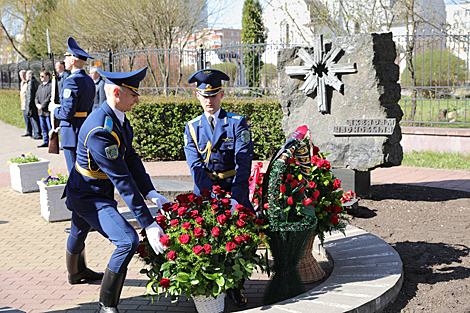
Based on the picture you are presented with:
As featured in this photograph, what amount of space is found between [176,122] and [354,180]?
5.39m

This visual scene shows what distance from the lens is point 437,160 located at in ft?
31.0

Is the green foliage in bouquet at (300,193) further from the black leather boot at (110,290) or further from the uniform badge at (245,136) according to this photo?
the black leather boot at (110,290)

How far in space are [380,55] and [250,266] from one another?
4.22 metres

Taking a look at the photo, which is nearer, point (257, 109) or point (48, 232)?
point (48, 232)

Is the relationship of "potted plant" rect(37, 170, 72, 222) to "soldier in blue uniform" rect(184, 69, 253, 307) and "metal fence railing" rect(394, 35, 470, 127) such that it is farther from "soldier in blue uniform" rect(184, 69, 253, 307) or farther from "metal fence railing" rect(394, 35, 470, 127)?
"metal fence railing" rect(394, 35, 470, 127)

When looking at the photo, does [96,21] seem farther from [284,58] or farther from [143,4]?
[284,58]

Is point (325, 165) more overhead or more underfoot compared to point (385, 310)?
more overhead

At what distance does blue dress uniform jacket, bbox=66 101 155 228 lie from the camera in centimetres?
320

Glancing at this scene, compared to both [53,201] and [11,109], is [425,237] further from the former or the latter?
[11,109]

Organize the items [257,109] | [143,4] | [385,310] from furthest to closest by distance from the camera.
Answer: [143,4]
[257,109]
[385,310]

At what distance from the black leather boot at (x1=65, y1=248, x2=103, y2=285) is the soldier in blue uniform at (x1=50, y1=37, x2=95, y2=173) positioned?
1.88m

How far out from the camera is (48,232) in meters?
5.80

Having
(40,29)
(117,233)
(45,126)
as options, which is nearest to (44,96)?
(45,126)

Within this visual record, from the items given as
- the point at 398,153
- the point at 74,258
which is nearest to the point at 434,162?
the point at 398,153
